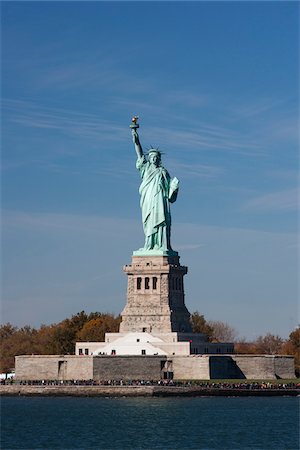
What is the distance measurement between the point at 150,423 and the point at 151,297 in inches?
1017

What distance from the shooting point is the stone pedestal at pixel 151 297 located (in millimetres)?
88312

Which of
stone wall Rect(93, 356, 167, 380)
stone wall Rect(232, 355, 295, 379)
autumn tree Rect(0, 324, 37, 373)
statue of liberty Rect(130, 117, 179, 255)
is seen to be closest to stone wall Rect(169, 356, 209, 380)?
stone wall Rect(93, 356, 167, 380)

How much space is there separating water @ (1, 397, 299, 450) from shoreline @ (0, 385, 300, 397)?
0.64 metres

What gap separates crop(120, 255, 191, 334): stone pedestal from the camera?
290 ft

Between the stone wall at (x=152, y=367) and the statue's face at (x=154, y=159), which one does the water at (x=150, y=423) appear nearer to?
the stone wall at (x=152, y=367)

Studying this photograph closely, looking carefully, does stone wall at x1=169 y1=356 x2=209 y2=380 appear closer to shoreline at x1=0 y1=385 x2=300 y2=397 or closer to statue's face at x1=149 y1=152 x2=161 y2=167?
shoreline at x1=0 y1=385 x2=300 y2=397

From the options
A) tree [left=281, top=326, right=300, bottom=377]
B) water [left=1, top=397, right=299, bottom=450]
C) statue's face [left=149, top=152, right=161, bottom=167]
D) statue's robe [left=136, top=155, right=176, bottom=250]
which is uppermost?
statue's face [left=149, top=152, right=161, bottom=167]

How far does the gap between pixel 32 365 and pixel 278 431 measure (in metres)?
29.6

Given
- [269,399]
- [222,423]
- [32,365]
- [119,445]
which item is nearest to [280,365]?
[269,399]

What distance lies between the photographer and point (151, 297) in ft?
292

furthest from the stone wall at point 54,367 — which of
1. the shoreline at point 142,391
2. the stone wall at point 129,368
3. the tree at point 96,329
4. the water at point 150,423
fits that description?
the tree at point 96,329

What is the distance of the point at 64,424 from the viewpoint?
208 ft

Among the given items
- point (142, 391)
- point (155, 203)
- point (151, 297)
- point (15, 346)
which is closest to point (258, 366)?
point (151, 297)

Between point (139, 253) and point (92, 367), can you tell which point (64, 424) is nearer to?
point (92, 367)
